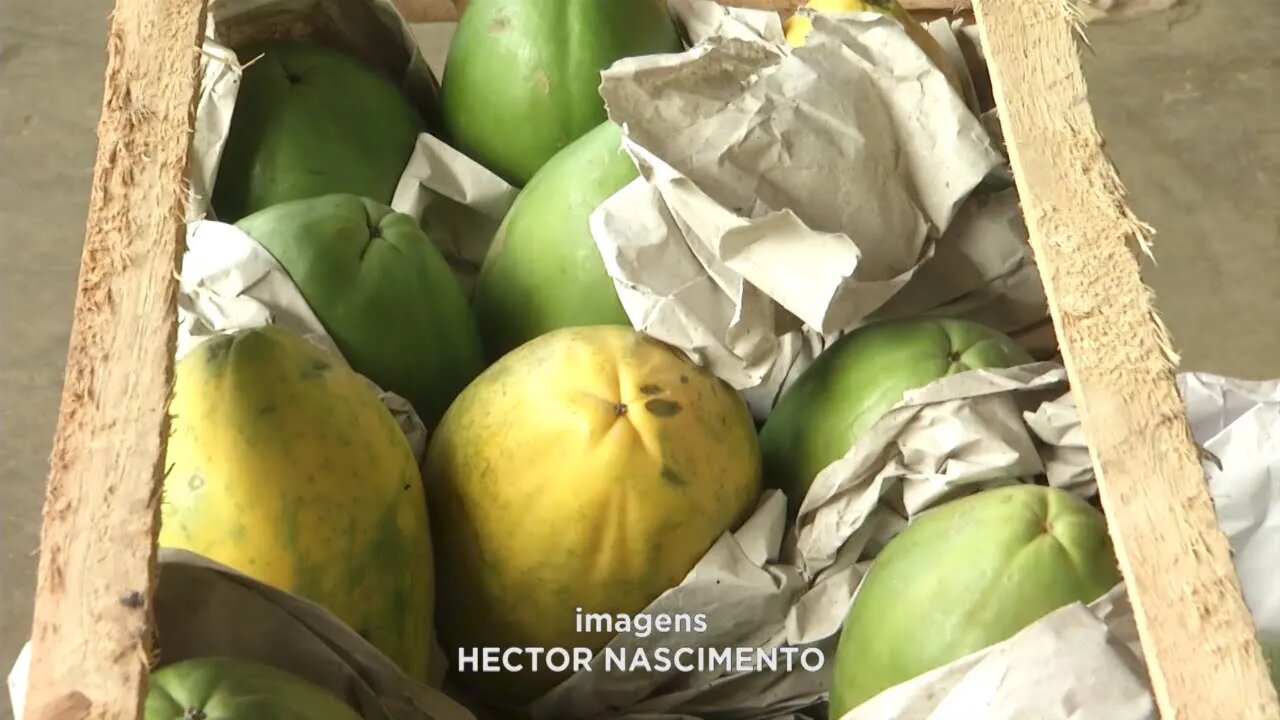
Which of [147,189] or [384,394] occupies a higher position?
[147,189]

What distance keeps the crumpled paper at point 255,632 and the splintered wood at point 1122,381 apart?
308 millimetres

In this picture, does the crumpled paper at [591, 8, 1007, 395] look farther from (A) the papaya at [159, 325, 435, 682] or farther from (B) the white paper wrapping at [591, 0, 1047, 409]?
(A) the papaya at [159, 325, 435, 682]

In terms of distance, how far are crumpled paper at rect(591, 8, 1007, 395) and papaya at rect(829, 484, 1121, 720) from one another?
0.12 meters

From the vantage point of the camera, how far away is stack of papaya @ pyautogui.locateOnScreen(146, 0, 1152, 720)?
1.66 ft

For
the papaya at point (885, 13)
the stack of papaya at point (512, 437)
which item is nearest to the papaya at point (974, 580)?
the stack of papaya at point (512, 437)

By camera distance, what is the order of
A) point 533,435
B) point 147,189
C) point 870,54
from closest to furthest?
point 147,189 < point 533,435 < point 870,54

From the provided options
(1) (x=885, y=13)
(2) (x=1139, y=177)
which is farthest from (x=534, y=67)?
(2) (x=1139, y=177)

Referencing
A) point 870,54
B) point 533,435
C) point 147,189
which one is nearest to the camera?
point 147,189

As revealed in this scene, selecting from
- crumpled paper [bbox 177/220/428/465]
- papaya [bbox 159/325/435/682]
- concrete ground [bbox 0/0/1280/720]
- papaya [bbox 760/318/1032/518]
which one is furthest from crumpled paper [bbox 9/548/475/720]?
concrete ground [bbox 0/0/1280/720]

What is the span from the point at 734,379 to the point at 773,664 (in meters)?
0.14

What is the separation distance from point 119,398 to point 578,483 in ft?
0.68

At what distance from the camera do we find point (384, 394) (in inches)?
24.5

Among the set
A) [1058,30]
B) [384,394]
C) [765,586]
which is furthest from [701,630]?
[1058,30]

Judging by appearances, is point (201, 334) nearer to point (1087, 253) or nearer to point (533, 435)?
point (533, 435)
